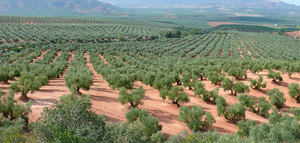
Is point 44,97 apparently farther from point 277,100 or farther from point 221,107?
point 277,100

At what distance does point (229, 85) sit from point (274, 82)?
6.93 meters

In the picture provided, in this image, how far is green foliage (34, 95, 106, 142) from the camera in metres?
9.11

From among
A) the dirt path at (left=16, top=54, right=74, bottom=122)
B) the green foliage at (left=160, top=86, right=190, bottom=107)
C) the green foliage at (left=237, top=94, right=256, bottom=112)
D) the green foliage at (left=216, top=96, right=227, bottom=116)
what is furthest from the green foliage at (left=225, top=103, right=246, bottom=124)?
the dirt path at (left=16, top=54, right=74, bottom=122)

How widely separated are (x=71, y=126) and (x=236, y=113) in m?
12.0

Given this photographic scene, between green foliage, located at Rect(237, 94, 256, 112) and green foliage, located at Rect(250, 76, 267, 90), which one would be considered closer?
green foliage, located at Rect(237, 94, 256, 112)

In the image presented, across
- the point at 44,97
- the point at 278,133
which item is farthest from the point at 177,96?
the point at 44,97

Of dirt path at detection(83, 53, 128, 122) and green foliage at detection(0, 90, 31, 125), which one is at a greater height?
green foliage at detection(0, 90, 31, 125)

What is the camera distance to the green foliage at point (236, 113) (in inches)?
632

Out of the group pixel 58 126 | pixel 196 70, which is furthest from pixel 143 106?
pixel 196 70

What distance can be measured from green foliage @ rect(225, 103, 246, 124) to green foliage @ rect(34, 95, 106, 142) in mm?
10118

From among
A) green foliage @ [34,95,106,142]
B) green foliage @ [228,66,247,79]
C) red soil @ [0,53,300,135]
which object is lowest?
red soil @ [0,53,300,135]

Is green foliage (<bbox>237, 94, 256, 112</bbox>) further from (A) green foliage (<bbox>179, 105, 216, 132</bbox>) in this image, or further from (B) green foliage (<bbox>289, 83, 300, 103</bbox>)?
(A) green foliage (<bbox>179, 105, 216, 132</bbox>)

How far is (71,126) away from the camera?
384 inches

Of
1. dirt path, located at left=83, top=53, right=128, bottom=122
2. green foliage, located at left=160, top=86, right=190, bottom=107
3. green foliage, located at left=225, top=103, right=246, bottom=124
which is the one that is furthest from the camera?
green foliage, located at left=160, top=86, right=190, bottom=107
